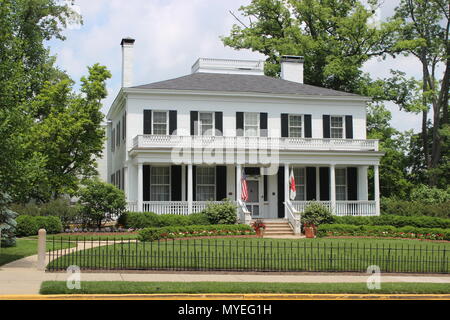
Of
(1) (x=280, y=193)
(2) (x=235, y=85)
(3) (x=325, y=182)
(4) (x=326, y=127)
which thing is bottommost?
(1) (x=280, y=193)

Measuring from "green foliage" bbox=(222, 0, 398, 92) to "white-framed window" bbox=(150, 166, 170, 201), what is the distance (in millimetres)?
17408

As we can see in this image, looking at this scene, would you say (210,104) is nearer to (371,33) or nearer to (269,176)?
(269,176)

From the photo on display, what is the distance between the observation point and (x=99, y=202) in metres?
30.0

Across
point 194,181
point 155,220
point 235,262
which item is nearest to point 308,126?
point 194,181

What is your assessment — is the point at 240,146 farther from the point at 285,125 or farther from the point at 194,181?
the point at 285,125

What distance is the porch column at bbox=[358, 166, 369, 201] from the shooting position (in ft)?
120

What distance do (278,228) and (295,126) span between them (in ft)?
24.8

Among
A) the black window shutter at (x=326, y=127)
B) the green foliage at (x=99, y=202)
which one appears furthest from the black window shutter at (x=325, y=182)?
the green foliage at (x=99, y=202)

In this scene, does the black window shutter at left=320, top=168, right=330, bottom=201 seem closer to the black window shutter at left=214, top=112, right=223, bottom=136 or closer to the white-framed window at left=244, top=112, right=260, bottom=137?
the white-framed window at left=244, top=112, right=260, bottom=137

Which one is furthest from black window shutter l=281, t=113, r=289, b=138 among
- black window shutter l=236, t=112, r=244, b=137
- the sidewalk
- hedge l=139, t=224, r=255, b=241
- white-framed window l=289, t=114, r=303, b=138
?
the sidewalk

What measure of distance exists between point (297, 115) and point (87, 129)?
12441 mm

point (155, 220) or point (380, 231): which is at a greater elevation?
point (155, 220)

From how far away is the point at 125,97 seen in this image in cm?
3462

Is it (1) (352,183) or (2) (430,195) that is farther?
(2) (430,195)
